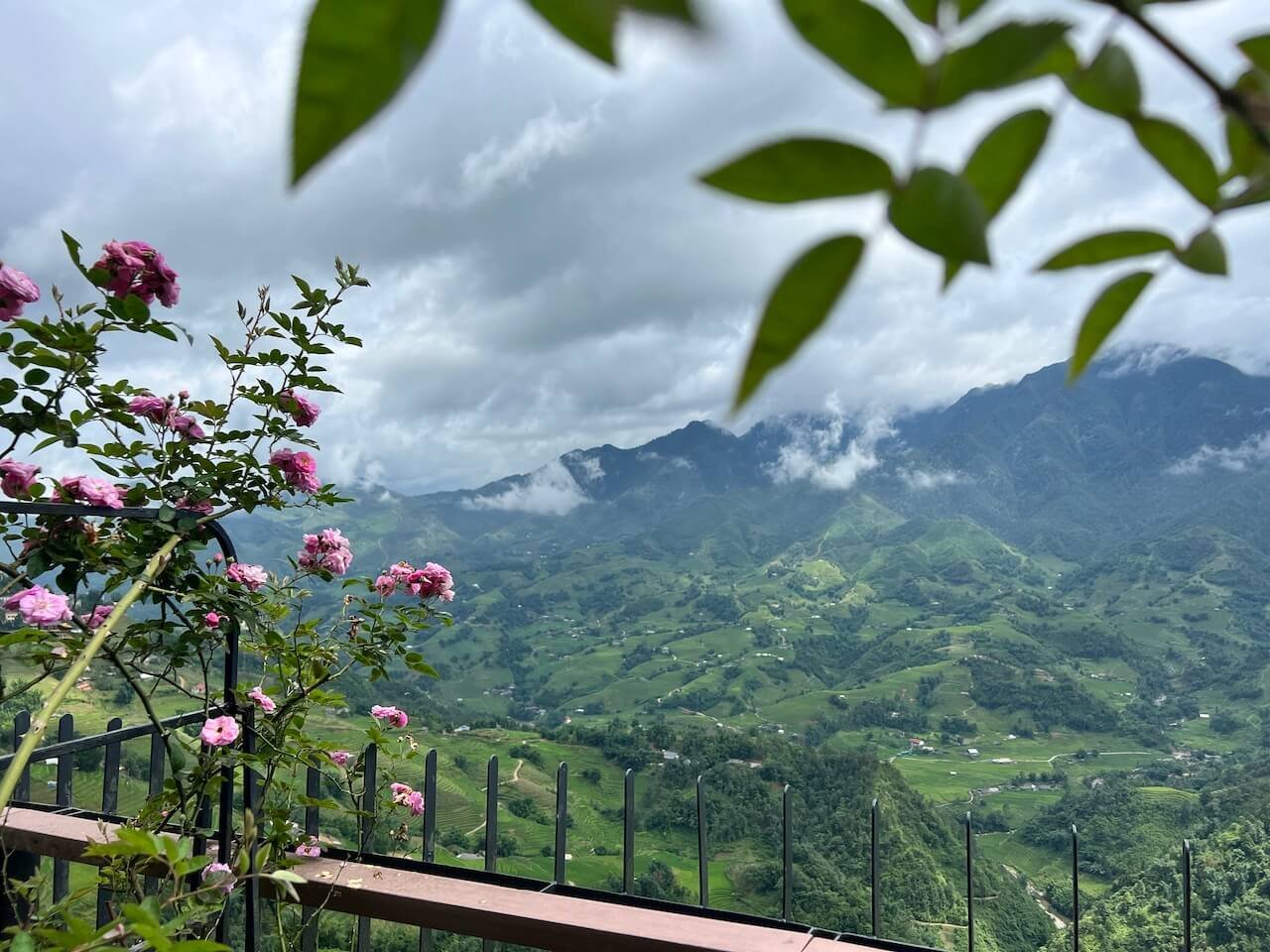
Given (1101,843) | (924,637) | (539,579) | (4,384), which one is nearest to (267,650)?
(4,384)

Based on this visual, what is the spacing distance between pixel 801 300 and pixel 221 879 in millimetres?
1641

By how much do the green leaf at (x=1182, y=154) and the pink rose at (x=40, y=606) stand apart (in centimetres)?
192

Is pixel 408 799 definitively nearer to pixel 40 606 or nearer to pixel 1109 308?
pixel 40 606

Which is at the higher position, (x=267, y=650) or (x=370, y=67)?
(x=370, y=67)

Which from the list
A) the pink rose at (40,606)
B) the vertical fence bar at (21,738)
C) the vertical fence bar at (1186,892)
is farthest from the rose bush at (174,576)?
the vertical fence bar at (1186,892)

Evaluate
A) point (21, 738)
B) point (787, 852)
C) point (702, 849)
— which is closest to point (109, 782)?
point (21, 738)

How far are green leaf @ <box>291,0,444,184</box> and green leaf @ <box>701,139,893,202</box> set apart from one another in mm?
72

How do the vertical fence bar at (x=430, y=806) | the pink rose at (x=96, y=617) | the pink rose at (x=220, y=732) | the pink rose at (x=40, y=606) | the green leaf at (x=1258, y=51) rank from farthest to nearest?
the vertical fence bar at (x=430, y=806), the pink rose at (x=220, y=732), the pink rose at (x=96, y=617), the pink rose at (x=40, y=606), the green leaf at (x=1258, y=51)

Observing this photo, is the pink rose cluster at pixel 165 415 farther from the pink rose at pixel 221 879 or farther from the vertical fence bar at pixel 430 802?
the vertical fence bar at pixel 430 802

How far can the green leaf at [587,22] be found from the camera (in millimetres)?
122

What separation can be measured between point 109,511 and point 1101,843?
44311 millimetres

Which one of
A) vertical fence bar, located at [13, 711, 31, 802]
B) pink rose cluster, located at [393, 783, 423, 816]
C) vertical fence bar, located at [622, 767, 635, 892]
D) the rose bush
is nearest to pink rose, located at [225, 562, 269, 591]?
the rose bush

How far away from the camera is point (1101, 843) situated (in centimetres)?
3584

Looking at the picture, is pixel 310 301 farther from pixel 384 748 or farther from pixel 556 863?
pixel 556 863
